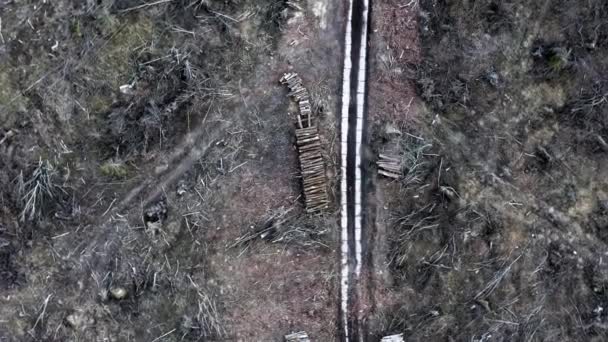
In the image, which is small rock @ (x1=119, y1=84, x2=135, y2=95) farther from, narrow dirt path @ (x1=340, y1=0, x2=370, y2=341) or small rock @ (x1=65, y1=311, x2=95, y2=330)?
small rock @ (x1=65, y1=311, x2=95, y2=330)

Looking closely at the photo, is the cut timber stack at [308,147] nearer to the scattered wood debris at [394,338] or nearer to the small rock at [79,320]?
the scattered wood debris at [394,338]

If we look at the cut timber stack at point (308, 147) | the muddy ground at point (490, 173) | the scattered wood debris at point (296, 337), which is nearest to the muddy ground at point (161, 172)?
the scattered wood debris at point (296, 337)

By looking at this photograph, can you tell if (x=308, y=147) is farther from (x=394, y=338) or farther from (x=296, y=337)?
(x=394, y=338)

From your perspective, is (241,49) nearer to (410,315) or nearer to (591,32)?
(410,315)

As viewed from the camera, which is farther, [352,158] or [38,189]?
[352,158]

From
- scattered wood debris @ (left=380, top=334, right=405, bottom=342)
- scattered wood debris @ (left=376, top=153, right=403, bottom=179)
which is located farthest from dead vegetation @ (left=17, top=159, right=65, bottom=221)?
scattered wood debris @ (left=380, top=334, right=405, bottom=342)

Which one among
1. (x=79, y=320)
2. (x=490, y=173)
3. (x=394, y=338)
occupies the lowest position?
(x=394, y=338)

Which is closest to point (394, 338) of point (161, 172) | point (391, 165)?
point (391, 165)
